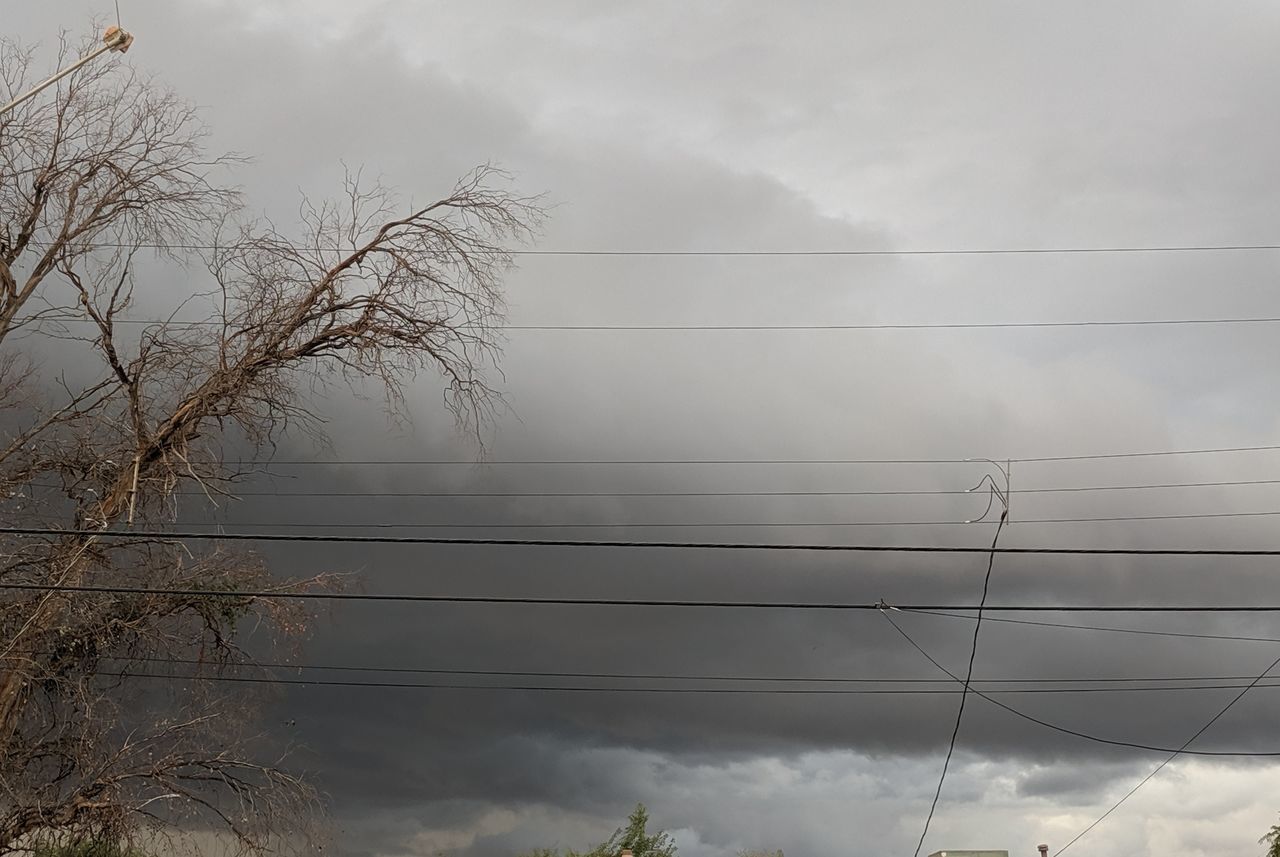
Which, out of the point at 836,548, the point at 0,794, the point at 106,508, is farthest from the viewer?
the point at 106,508

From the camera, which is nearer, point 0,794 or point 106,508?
point 0,794

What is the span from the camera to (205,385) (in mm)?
22062

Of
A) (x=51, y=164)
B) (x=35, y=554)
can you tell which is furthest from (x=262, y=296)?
(x=35, y=554)

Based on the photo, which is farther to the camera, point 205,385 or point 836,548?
point 205,385

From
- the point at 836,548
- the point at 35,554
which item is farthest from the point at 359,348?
the point at 836,548

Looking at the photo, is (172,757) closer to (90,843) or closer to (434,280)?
(90,843)

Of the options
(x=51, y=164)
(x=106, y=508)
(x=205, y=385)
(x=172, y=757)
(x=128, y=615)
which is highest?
(x=51, y=164)

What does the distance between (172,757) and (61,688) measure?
238 centimetres

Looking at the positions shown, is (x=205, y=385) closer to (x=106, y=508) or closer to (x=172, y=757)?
(x=106, y=508)

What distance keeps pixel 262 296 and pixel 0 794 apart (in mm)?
9287

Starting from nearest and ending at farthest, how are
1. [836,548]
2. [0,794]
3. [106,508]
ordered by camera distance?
[836,548] < [0,794] < [106,508]

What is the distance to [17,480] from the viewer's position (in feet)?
73.2

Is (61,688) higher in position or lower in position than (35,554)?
lower

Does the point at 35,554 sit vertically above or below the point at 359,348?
below
